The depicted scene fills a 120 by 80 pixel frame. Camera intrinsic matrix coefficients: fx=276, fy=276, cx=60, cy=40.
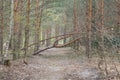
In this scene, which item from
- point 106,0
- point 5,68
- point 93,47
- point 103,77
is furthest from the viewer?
point 106,0

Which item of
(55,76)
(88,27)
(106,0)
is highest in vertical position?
(106,0)

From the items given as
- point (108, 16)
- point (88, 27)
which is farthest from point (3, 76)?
point (108, 16)

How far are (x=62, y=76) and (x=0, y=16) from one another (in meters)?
7.62

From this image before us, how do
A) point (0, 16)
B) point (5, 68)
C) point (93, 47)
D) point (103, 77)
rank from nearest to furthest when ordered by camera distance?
point (103, 77) → point (5, 68) → point (0, 16) → point (93, 47)

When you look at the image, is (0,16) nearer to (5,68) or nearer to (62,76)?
(5,68)

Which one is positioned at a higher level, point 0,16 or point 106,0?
point 106,0

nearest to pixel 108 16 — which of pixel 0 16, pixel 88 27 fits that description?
pixel 88 27

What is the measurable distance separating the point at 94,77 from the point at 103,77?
50 centimetres

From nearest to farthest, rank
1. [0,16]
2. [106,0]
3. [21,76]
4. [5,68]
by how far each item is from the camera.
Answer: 1. [21,76]
2. [5,68]
3. [0,16]
4. [106,0]

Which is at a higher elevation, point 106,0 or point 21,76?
point 106,0

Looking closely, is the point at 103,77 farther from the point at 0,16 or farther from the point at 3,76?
the point at 0,16

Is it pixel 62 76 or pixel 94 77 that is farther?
pixel 62 76

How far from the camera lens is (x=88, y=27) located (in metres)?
20.7

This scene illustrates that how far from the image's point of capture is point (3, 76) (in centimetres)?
1219
